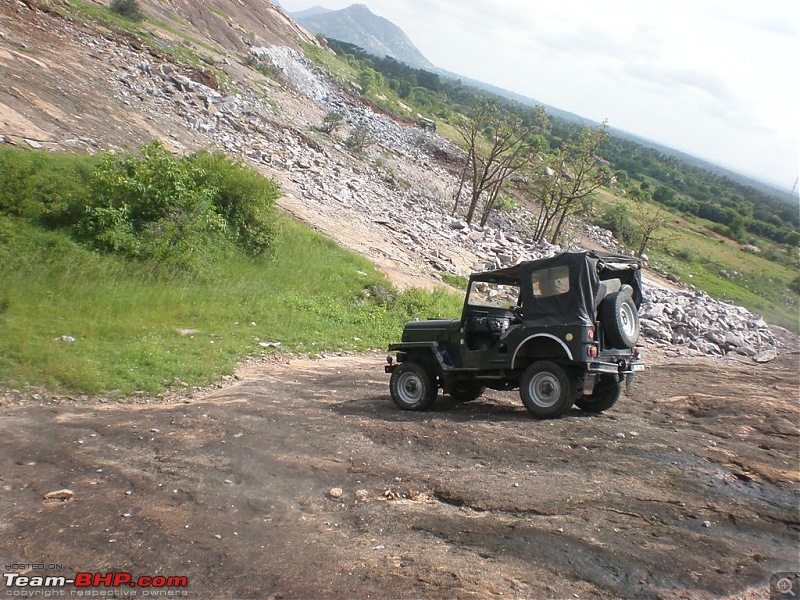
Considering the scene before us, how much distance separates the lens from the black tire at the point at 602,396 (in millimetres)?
9500

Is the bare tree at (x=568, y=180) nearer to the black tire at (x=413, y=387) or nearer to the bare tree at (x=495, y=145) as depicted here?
the bare tree at (x=495, y=145)

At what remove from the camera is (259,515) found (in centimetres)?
604

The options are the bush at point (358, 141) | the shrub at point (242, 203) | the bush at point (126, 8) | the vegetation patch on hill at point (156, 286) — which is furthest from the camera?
the bush at point (358, 141)

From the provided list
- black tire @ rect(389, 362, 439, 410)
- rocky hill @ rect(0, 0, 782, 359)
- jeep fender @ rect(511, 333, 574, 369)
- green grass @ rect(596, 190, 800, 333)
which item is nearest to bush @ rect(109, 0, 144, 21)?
rocky hill @ rect(0, 0, 782, 359)

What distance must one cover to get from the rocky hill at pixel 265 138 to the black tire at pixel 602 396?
12.2 meters

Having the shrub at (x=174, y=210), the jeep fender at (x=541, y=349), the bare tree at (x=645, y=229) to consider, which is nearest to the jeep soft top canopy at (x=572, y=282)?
the jeep fender at (x=541, y=349)

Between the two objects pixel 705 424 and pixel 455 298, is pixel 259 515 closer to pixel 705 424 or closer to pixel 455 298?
pixel 705 424

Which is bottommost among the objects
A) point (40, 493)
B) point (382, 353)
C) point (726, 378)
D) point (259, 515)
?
point (382, 353)

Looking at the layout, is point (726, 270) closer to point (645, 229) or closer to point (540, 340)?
point (645, 229)

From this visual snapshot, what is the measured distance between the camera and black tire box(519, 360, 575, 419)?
8711mm

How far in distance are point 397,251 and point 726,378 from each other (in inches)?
574

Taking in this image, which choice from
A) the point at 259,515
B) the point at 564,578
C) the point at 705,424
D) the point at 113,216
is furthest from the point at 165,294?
the point at 564,578

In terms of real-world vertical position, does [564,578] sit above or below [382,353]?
above

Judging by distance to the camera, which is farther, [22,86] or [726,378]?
[22,86]
